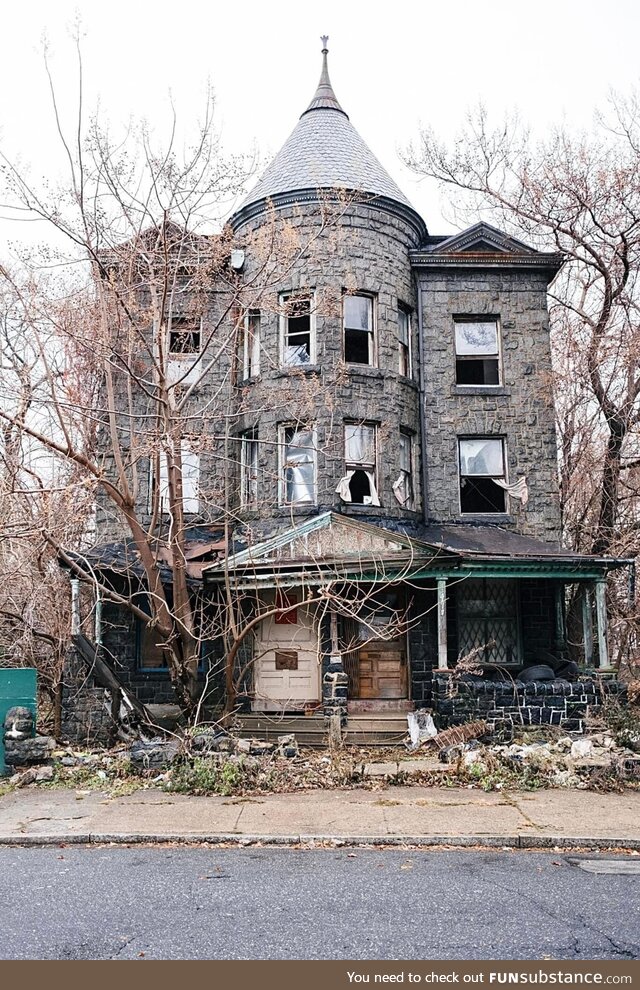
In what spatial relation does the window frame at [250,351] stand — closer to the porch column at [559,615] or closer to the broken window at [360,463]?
the broken window at [360,463]

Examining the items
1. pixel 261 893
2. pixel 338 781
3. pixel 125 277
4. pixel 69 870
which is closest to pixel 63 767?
pixel 338 781

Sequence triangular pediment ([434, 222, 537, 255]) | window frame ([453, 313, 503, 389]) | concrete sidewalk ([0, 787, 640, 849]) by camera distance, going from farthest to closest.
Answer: triangular pediment ([434, 222, 537, 255])
window frame ([453, 313, 503, 389])
concrete sidewalk ([0, 787, 640, 849])

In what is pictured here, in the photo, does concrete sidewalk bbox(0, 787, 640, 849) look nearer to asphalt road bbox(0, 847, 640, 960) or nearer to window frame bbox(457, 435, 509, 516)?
asphalt road bbox(0, 847, 640, 960)

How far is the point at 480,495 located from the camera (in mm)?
19625

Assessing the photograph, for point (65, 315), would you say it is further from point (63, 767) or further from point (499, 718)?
point (499, 718)

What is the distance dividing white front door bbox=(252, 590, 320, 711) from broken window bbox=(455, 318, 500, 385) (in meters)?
7.03

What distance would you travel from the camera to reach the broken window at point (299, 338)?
62.0 ft

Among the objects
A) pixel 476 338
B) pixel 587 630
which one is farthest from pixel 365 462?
pixel 587 630

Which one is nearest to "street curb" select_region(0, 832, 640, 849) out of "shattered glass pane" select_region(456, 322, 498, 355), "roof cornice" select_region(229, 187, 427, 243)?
"shattered glass pane" select_region(456, 322, 498, 355)

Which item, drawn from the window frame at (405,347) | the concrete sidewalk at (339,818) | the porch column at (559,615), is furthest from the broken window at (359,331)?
the concrete sidewalk at (339,818)

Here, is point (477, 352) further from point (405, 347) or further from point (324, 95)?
point (324, 95)

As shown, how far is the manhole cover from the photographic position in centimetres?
771

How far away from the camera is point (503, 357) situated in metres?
19.8

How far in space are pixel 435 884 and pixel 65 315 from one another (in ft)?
34.0
